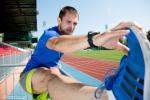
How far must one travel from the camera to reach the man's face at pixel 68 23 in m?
2.45

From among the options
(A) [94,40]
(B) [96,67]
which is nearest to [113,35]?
(A) [94,40]

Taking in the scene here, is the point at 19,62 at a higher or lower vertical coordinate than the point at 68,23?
lower

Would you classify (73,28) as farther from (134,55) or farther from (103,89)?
(134,55)

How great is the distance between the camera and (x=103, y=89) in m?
1.77

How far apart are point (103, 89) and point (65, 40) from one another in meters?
0.41

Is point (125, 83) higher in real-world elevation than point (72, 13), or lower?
lower

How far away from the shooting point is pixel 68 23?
8.10ft

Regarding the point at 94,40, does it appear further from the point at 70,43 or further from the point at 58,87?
the point at 58,87

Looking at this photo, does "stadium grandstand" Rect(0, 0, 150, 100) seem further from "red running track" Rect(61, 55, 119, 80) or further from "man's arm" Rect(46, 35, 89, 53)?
"man's arm" Rect(46, 35, 89, 53)

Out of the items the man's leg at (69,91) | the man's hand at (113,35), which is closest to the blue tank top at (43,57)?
the man's leg at (69,91)

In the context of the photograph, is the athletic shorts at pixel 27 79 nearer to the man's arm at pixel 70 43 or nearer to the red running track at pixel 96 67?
the man's arm at pixel 70 43

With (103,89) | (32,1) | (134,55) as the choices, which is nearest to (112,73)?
(103,89)

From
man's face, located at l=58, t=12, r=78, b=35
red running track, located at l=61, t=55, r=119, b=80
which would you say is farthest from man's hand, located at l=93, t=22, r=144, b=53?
red running track, located at l=61, t=55, r=119, b=80

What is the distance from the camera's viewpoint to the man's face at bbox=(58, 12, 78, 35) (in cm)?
245
